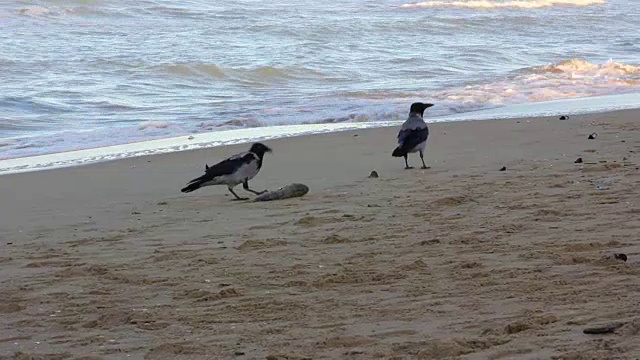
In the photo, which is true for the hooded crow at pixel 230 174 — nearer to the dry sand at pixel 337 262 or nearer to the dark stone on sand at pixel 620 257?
the dry sand at pixel 337 262

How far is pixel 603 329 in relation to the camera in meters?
3.80

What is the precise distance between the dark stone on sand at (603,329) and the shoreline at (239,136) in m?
7.64

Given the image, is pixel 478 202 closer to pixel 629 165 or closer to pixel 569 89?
pixel 629 165

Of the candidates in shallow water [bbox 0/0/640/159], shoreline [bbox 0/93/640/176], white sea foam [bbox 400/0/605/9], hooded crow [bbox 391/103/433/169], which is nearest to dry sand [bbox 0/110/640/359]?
hooded crow [bbox 391/103/433/169]

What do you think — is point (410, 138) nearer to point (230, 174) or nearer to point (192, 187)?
point (230, 174)

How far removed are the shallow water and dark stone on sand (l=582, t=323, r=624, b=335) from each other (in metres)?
9.00

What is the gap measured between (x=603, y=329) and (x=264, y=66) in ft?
54.9

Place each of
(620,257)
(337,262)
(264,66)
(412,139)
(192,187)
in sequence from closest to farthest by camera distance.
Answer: (620,257)
(337,262)
(192,187)
(412,139)
(264,66)

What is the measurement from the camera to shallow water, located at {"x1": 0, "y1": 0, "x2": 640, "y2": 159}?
48.1 feet

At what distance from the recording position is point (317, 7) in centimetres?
3606

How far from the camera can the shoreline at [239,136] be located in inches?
439

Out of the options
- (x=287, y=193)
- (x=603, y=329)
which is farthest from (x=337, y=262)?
(x=287, y=193)

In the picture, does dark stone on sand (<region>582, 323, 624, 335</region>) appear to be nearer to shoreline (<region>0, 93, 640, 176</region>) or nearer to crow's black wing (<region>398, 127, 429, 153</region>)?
crow's black wing (<region>398, 127, 429, 153</region>)

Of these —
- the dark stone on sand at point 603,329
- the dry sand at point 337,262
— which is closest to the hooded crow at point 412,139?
the dry sand at point 337,262
